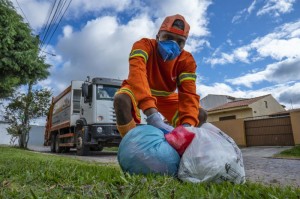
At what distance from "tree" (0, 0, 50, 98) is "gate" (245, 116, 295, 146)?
1418 cm

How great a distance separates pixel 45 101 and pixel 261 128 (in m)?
14.7

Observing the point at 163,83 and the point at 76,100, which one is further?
the point at 76,100

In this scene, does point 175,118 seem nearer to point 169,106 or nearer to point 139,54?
point 169,106

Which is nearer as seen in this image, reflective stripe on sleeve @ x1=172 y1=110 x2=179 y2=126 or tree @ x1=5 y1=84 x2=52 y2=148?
reflective stripe on sleeve @ x1=172 y1=110 x2=179 y2=126

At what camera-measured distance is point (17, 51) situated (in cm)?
891

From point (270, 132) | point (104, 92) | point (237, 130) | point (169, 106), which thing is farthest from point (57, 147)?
point (169, 106)

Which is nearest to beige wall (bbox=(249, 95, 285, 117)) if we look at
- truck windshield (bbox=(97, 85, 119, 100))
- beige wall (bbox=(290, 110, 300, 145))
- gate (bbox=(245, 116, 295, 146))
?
gate (bbox=(245, 116, 295, 146))

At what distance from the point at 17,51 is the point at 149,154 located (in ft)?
25.8

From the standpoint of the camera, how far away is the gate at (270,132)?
17688 millimetres

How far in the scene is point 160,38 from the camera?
3383 millimetres

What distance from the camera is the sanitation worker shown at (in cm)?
295

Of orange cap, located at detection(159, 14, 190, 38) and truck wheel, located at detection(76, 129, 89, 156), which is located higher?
orange cap, located at detection(159, 14, 190, 38)

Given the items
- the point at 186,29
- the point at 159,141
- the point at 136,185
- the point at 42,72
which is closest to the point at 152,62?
the point at 186,29

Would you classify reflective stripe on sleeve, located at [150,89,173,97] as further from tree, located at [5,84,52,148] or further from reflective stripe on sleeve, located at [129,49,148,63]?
tree, located at [5,84,52,148]
